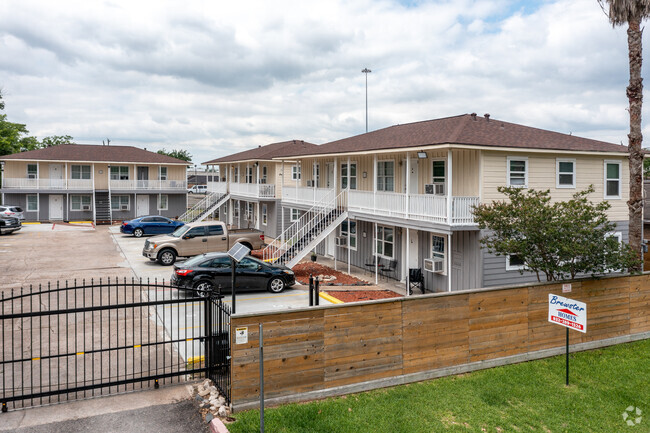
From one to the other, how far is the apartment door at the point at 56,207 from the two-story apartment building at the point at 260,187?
1271cm

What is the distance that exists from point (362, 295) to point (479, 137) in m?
6.67

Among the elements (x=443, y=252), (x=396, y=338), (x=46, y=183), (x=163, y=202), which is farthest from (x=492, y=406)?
(x=46, y=183)

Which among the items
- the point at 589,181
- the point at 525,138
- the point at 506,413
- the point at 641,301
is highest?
the point at 525,138

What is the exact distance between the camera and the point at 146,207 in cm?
4312

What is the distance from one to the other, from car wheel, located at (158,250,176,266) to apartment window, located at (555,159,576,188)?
1629 centimetres

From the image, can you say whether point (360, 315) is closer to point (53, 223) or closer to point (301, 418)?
point (301, 418)

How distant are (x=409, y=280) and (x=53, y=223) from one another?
33.9m

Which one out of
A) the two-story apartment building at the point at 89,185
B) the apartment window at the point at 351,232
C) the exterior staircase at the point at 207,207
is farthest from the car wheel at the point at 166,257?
the two-story apartment building at the point at 89,185

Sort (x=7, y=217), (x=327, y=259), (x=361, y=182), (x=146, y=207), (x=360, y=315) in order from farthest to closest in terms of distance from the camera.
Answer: (x=146, y=207)
(x=7, y=217)
(x=327, y=259)
(x=361, y=182)
(x=360, y=315)

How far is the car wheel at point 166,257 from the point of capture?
21.4 metres

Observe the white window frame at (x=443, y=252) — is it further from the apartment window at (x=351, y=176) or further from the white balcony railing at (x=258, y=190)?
the white balcony railing at (x=258, y=190)

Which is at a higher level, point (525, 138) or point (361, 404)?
point (525, 138)

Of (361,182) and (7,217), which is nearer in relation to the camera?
(361,182)

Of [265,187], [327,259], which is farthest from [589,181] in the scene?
[265,187]
